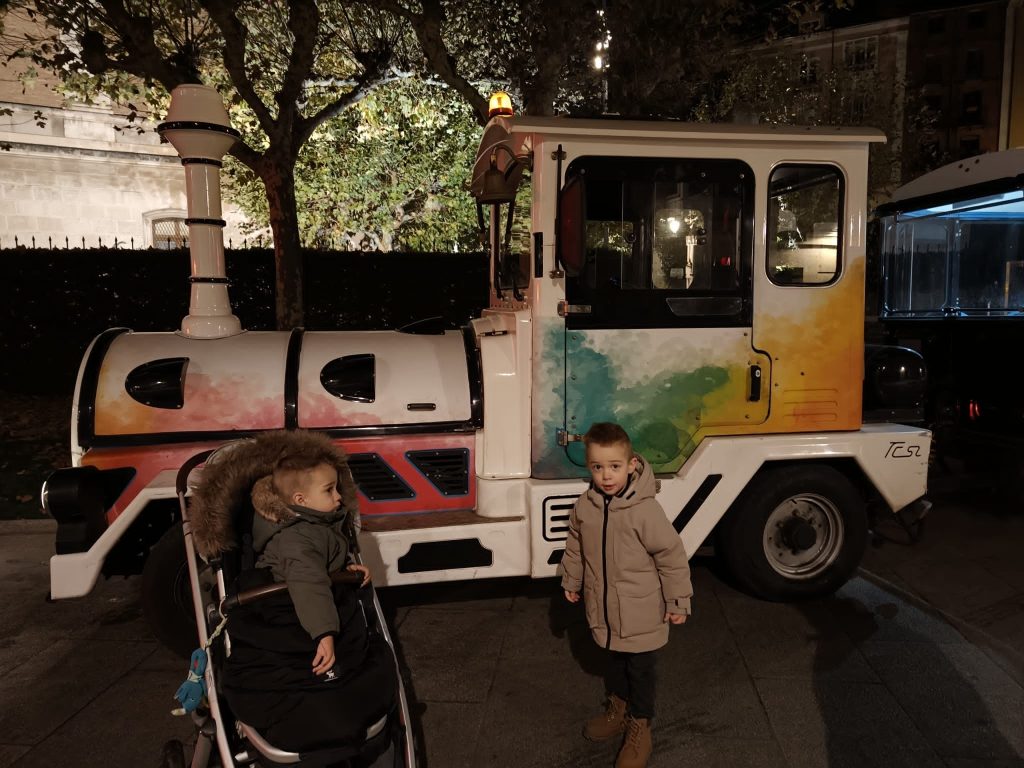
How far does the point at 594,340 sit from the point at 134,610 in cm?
320

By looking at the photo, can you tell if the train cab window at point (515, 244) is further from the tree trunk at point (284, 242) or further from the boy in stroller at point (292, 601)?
the tree trunk at point (284, 242)

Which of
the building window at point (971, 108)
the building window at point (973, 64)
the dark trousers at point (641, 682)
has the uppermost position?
the building window at point (973, 64)

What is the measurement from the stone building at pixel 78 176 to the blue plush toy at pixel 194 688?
16.2 m

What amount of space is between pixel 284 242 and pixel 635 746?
7562mm

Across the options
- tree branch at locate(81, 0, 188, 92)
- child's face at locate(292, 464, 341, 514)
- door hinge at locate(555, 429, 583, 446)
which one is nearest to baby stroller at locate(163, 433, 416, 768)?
child's face at locate(292, 464, 341, 514)

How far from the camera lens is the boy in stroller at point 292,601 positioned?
2160 millimetres

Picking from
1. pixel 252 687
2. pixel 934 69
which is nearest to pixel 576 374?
pixel 252 687

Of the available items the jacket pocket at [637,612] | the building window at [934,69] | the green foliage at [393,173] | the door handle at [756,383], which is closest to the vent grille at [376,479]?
the jacket pocket at [637,612]

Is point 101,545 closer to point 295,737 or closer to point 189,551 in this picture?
point 189,551

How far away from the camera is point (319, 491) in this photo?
243 cm

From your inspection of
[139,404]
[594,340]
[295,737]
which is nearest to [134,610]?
[139,404]

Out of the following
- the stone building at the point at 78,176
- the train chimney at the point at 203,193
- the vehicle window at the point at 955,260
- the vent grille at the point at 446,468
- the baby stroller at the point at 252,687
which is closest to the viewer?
the baby stroller at the point at 252,687

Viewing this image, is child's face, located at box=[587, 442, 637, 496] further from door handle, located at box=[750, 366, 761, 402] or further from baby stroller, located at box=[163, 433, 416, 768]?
door handle, located at box=[750, 366, 761, 402]

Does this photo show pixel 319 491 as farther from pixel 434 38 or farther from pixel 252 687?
pixel 434 38
